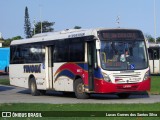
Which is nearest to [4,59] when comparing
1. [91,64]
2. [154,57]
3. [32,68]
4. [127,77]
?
[154,57]

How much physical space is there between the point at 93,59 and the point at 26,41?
28.3 ft

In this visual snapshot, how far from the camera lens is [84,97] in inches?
1008

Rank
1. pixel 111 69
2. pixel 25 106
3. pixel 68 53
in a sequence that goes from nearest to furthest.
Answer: pixel 25 106, pixel 111 69, pixel 68 53

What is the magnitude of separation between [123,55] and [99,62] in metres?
1.19

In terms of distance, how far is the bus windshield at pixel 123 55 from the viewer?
2423 centimetres

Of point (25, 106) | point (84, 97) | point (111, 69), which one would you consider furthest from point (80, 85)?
point (25, 106)

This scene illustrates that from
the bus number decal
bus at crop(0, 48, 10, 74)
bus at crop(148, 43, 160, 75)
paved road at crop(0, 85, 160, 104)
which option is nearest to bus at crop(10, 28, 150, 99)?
paved road at crop(0, 85, 160, 104)

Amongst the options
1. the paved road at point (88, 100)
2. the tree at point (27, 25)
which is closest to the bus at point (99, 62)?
the paved road at point (88, 100)

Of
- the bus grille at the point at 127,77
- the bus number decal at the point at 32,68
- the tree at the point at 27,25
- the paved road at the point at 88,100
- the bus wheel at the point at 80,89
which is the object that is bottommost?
the paved road at the point at 88,100

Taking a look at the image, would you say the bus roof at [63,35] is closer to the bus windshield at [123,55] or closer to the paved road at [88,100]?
the bus windshield at [123,55]

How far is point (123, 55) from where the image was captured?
80.3ft

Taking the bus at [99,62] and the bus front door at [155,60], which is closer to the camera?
the bus at [99,62]

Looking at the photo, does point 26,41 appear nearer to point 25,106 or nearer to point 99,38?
point 99,38

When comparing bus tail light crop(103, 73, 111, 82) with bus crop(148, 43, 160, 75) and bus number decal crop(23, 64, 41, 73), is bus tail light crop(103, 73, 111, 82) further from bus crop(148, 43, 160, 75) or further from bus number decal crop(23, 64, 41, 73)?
bus crop(148, 43, 160, 75)
